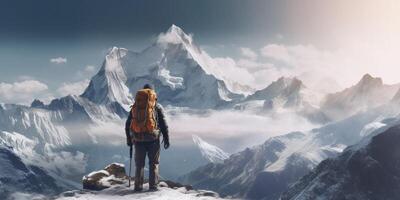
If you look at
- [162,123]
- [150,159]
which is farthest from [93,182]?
[162,123]

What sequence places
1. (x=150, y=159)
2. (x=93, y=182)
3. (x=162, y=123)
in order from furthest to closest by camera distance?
1. (x=93, y=182)
2. (x=150, y=159)
3. (x=162, y=123)

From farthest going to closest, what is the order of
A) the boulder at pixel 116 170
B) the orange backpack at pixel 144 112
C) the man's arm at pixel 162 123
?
the boulder at pixel 116 170 → the man's arm at pixel 162 123 → the orange backpack at pixel 144 112

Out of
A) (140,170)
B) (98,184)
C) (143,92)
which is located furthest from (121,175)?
(143,92)

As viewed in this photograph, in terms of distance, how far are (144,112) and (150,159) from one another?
3124 millimetres

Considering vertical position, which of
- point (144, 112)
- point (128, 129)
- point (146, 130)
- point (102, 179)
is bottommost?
point (102, 179)

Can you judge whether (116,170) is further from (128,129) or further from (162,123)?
(162,123)

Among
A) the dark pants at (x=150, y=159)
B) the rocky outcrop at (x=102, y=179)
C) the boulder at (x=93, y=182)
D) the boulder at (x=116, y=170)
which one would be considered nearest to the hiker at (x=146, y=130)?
the dark pants at (x=150, y=159)

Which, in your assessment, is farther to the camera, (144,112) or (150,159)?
(150,159)

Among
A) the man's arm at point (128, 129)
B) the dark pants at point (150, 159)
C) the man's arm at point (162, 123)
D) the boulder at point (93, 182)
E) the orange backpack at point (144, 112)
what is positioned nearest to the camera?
the orange backpack at point (144, 112)

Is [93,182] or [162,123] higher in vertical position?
[162,123]

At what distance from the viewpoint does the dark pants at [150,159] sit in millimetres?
34188

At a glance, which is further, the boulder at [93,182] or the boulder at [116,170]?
the boulder at [116,170]

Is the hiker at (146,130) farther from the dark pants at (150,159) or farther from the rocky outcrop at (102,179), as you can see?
the rocky outcrop at (102,179)

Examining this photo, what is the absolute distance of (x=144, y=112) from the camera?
109 ft
